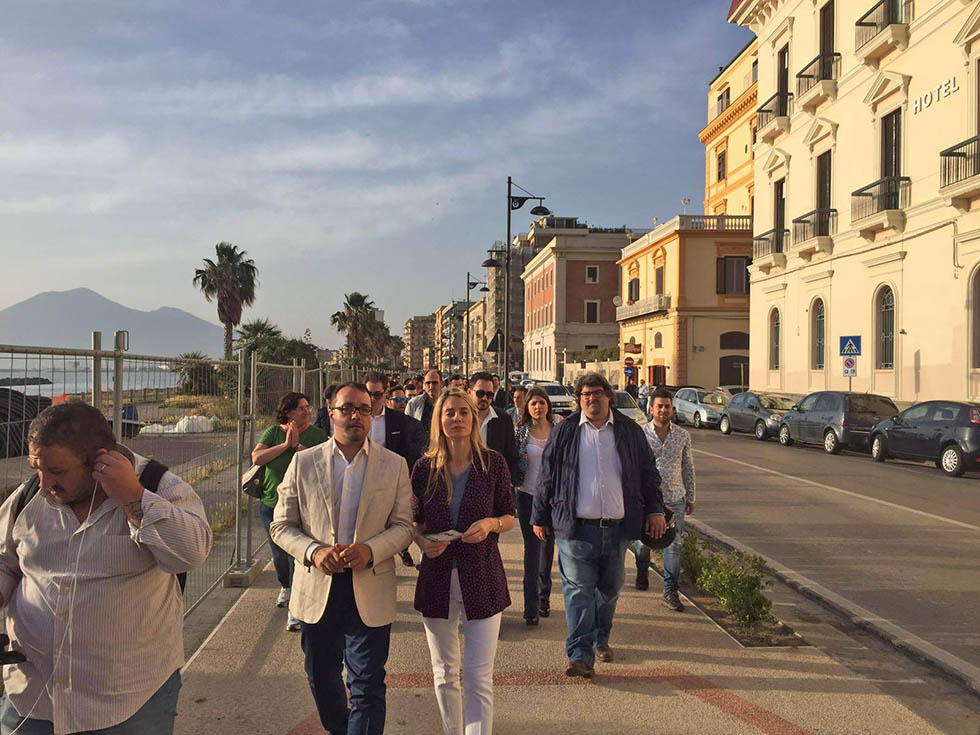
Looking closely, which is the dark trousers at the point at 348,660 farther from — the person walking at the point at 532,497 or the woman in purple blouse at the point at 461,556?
the person walking at the point at 532,497

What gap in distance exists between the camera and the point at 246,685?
477 cm

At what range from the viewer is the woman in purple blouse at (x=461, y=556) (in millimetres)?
3881

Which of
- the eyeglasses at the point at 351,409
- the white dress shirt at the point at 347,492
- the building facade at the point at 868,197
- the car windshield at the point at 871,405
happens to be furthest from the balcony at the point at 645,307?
the white dress shirt at the point at 347,492

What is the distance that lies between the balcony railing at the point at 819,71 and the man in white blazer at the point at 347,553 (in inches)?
1154

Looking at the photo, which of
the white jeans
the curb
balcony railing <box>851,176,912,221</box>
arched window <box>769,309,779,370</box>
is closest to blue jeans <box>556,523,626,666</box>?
the white jeans

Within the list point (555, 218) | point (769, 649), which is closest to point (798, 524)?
point (769, 649)

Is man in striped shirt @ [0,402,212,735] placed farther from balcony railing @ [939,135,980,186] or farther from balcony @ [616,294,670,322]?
balcony @ [616,294,670,322]

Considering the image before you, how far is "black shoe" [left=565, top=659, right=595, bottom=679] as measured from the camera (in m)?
4.88

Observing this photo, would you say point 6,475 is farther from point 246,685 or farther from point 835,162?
point 835,162

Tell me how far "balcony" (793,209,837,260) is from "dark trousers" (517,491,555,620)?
2553 cm

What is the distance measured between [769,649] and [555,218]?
299 ft

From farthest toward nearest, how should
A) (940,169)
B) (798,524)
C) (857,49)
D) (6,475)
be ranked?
(857,49) → (940,169) → (798,524) → (6,475)

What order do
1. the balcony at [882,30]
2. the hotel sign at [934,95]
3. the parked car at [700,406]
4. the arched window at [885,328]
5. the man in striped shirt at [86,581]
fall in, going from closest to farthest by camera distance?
the man in striped shirt at [86,581]
the hotel sign at [934,95]
the balcony at [882,30]
the arched window at [885,328]
the parked car at [700,406]

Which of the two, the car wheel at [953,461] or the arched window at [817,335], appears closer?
the car wheel at [953,461]
